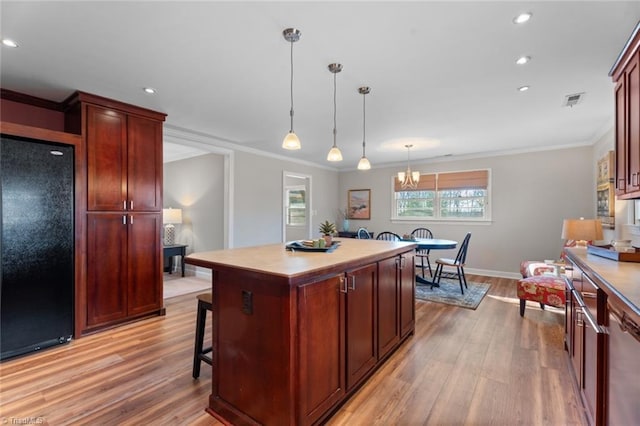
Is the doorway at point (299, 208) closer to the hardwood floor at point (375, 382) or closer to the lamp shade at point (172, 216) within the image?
the lamp shade at point (172, 216)

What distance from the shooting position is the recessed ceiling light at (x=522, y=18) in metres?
1.76

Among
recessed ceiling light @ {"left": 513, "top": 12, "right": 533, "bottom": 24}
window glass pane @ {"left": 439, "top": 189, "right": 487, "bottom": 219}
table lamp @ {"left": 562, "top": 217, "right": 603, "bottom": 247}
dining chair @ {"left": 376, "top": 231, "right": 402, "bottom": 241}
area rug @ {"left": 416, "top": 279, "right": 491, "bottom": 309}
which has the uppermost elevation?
recessed ceiling light @ {"left": 513, "top": 12, "right": 533, "bottom": 24}

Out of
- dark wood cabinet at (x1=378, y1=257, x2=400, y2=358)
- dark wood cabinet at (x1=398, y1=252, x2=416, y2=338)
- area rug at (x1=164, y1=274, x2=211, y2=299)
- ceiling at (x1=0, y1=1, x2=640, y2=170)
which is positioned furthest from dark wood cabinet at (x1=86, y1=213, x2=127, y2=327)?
dark wood cabinet at (x1=398, y1=252, x2=416, y2=338)

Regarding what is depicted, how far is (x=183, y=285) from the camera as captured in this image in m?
5.11

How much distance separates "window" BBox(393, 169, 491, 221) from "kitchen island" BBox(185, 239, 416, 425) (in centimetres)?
464

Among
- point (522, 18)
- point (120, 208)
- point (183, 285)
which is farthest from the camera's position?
point (183, 285)

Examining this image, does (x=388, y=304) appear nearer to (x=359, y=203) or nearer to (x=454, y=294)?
(x=454, y=294)

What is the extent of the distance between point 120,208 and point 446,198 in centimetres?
567

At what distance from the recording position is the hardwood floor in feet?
5.99

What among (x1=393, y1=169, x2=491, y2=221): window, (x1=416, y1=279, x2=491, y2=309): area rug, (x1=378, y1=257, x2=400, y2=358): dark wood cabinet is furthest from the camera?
(x1=393, y1=169, x2=491, y2=221): window

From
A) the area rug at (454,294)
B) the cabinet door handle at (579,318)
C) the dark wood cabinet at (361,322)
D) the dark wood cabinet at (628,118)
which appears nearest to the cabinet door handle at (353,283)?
the dark wood cabinet at (361,322)

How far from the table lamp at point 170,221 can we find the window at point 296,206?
8.79ft

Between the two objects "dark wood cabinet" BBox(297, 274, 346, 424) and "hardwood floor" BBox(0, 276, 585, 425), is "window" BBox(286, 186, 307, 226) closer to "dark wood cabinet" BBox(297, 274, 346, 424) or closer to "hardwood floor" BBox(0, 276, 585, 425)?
"hardwood floor" BBox(0, 276, 585, 425)

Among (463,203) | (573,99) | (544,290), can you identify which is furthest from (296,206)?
(573,99)
